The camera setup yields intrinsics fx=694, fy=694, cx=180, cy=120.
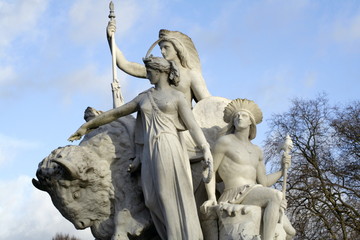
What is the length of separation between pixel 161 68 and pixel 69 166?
5.03ft

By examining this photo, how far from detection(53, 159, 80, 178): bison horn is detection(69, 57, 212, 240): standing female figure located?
534 mm

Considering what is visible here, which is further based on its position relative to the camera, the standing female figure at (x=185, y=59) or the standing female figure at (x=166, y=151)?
the standing female figure at (x=185, y=59)

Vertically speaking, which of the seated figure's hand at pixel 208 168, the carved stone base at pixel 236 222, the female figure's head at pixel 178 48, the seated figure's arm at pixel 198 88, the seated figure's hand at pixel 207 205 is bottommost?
the carved stone base at pixel 236 222

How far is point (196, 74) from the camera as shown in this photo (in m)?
9.20

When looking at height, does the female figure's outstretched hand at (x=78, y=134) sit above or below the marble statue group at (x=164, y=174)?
above

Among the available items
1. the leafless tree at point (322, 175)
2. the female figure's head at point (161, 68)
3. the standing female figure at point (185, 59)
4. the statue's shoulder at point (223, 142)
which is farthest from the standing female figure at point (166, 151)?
the leafless tree at point (322, 175)

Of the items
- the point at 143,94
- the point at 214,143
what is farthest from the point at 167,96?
the point at 214,143

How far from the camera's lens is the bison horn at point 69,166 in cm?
764

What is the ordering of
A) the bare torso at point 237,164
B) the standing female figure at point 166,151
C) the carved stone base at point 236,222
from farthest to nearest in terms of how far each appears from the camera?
the bare torso at point 237,164, the standing female figure at point 166,151, the carved stone base at point 236,222

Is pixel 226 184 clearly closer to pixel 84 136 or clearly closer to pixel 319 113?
pixel 84 136

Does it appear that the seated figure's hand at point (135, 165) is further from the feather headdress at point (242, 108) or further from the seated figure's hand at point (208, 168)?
the feather headdress at point (242, 108)

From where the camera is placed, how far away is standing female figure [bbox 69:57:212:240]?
295 inches

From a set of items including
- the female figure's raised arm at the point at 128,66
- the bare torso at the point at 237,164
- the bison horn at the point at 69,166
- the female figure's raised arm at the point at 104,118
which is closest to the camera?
the bison horn at the point at 69,166

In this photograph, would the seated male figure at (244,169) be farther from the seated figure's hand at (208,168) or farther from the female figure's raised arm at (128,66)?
the female figure's raised arm at (128,66)
